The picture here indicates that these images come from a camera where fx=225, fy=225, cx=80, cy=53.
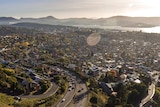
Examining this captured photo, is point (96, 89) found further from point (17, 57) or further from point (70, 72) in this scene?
point (17, 57)

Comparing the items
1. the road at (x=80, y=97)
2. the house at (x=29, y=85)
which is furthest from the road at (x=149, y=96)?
the house at (x=29, y=85)

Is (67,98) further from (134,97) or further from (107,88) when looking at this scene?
(134,97)

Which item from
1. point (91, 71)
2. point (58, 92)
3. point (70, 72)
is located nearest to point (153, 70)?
point (91, 71)

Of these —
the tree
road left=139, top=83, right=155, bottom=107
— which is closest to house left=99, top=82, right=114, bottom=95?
the tree

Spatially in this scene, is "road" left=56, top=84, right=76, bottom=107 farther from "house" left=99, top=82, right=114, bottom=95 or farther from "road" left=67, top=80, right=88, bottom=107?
"house" left=99, top=82, right=114, bottom=95

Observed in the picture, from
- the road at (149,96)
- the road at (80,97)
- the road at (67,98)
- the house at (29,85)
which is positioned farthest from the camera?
the road at (149,96)

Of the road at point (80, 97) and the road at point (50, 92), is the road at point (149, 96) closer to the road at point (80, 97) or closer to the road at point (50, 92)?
the road at point (80, 97)

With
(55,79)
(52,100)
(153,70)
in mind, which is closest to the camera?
(52,100)

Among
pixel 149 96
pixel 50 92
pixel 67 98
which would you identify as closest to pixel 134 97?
pixel 149 96
